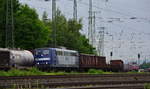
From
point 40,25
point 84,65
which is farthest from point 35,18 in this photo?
point 84,65

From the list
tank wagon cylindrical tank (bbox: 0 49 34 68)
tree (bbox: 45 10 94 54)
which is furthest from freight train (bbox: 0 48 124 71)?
tree (bbox: 45 10 94 54)

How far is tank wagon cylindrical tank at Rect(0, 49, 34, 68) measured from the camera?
37281mm

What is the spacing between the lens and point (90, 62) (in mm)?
54094

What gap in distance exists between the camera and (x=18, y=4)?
221ft

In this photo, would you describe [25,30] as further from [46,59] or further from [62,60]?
[46,59]

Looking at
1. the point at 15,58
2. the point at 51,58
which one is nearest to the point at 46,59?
the point at 51,58

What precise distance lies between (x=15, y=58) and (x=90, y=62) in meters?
16.7

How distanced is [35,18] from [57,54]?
2921 cm

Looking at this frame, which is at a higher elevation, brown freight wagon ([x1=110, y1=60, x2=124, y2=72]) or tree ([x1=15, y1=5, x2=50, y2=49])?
tree ([x1=15, y1=5, x2=50, y2=49])

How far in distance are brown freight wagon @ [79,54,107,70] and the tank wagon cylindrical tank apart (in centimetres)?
994

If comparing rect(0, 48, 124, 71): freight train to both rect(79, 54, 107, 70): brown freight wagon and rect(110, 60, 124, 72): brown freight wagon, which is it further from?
rect(110, 60, 124, 72): brown freight wagon

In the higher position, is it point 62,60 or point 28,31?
point 28,31

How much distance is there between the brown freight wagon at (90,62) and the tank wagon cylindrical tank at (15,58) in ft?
32.6

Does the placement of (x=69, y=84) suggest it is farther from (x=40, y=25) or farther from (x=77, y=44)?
(x=77, y=44)
